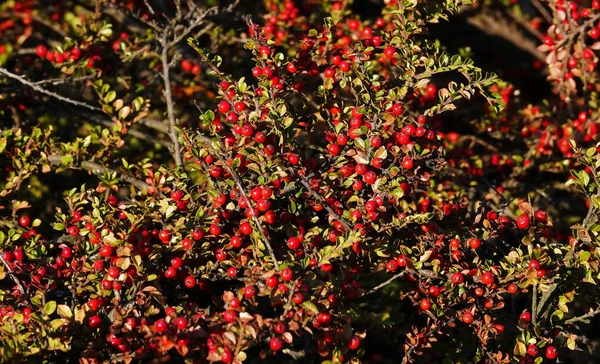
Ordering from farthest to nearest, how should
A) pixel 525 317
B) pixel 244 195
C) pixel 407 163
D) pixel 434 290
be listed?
1. pixel 525 317
2. pixel 434 290
3. pixel 407 163
4. pixel 244 195

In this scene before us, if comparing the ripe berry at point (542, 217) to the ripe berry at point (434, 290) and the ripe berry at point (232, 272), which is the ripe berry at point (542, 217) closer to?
the ripe berry at point (434, 290)

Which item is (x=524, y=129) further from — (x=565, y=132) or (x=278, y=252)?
(x=278, y=252)

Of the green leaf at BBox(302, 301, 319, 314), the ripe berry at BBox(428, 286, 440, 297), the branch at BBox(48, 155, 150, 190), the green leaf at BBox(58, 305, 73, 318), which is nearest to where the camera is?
the green leaf at BBox(302, 301, 319, 314)

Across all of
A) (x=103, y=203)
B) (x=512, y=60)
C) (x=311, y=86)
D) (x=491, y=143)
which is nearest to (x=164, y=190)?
(x=103, y=203)

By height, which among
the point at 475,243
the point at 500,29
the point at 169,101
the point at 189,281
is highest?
the point at 169,101

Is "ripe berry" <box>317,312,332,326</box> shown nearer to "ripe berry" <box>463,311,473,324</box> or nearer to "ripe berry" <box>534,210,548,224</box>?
"ripe berry" <box>463,311,473,324</box>

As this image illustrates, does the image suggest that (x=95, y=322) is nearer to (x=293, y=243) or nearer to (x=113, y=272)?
(x=113, y=272)

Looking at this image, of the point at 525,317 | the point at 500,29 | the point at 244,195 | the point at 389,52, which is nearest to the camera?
the point at 244,195

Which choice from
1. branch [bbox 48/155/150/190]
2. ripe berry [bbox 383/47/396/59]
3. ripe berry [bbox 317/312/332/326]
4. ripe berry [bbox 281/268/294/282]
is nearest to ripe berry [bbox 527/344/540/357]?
ripe berry [bbox 317/312/332/326]

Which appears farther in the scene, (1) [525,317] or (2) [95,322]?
(1) [525,317]

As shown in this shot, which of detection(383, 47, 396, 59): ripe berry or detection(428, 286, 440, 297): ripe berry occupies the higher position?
detection(383, 47, 396, 59): ripe berry

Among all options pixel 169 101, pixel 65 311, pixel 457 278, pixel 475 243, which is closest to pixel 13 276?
pixel 65 311

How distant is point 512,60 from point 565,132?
3.41 metres

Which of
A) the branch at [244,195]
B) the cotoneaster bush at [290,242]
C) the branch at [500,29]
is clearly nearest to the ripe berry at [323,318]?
the cotoneaster bush at [290,242]
